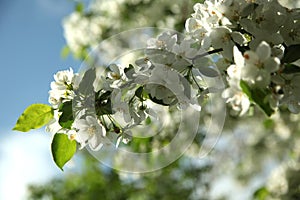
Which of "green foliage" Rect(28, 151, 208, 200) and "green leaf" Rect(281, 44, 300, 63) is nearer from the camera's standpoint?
"green leaf" Rect(281, 44, 300, 63)

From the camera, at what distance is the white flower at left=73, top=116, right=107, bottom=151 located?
2.56 feet

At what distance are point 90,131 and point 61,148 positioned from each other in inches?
3.5

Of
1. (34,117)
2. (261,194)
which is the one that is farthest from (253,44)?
(261,194)

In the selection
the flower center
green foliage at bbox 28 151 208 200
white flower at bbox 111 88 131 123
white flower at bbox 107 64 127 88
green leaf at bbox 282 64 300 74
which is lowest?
green foliage at bbox 28 151 208 200

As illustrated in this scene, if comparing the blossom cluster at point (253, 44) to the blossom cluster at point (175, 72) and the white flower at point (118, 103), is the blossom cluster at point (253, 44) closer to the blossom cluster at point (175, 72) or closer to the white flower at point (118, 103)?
the blossom cluster at point (175, 72)

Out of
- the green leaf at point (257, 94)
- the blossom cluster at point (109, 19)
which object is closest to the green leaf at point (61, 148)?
the green leaf at point (257, 94)

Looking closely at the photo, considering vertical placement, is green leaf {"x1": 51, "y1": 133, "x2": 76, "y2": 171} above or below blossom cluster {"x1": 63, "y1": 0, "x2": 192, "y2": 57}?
above

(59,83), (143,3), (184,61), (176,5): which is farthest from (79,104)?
(143,3)

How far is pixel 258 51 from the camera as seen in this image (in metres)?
0.66

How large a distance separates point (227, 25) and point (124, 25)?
2.92 m

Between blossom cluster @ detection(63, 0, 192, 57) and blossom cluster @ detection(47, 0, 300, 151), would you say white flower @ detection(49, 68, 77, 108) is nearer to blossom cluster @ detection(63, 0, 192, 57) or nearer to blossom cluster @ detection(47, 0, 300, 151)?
blossom cluster @ detection(47, 0, 300, 151)

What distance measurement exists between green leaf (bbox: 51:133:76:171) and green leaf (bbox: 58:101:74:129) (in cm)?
3

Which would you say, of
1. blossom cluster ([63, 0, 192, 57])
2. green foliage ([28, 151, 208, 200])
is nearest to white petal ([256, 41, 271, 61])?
blossom cluster ([63, 0, 192, 57])

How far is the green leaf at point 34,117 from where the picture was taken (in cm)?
88
